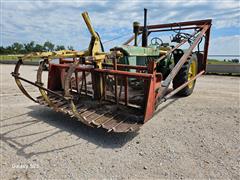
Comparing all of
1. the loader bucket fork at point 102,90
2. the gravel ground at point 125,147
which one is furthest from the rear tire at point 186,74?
the gravel ground at point 125,147

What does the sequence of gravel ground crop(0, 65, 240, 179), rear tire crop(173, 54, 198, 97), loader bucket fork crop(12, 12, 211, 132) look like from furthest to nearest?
rear tire crop(173, 54, 198, 97) < loader bucket fork crop(12, 12, 211, 132) < gravel ground crop(0, 65, 240, 179)

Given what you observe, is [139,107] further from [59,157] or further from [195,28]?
[195,28]

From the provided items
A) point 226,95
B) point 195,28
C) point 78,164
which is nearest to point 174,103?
point 226,95

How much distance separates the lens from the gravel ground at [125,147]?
2256 mm

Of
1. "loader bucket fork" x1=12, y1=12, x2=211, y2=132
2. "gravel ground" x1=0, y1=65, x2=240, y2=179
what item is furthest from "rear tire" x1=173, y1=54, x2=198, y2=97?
"gravel ground" x1=0, y1=65, x2=240, y2=179

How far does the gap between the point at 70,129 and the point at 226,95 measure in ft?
12.6

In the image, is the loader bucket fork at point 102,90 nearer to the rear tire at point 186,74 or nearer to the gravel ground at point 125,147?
the gravel ground at point 125,147

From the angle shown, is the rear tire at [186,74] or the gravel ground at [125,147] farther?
the rear tire at [186,74]

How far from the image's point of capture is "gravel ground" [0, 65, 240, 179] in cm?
226

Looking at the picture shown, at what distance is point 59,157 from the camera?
2539 millimetres

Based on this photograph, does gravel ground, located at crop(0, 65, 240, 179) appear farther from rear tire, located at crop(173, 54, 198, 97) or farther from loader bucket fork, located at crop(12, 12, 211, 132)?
rear tire, located at crop(173, 54, 198, 97)

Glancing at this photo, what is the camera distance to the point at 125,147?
278 cm

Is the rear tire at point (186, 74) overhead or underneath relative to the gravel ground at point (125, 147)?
overhead

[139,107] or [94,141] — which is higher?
[139,107]
